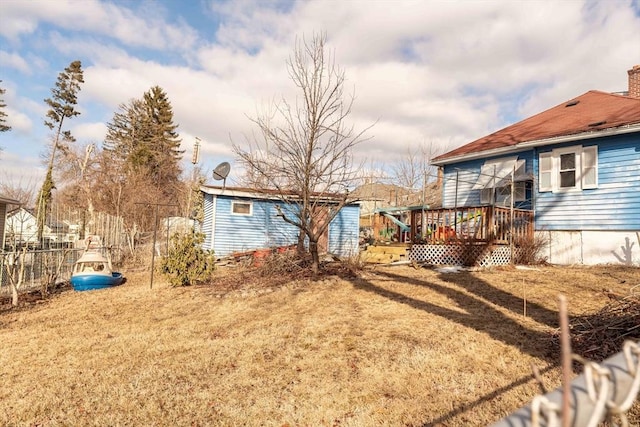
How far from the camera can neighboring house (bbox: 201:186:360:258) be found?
53.5 ft

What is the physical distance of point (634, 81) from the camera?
49.3 feet

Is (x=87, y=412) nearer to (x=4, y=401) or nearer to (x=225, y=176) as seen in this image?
(x=4, y=401)

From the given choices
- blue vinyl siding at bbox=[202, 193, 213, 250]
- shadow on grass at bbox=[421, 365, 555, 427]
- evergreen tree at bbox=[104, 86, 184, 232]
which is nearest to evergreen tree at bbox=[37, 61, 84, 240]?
evergreen tree at bbox=[104, 86, 184, 232]

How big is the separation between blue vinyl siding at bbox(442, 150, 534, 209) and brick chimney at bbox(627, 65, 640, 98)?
5.64m

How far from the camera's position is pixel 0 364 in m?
4.78

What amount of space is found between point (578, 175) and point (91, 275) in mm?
14377

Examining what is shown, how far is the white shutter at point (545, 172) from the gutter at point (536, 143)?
45cm

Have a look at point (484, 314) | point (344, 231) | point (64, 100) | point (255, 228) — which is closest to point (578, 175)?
point (484, 314)

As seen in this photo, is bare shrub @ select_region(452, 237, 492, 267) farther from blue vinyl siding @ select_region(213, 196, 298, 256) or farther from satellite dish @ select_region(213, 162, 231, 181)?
satellite dish @ select_region(213, 162, 231, 181)

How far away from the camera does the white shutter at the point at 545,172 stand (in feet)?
41.9

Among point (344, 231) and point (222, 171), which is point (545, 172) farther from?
point (222, 171)

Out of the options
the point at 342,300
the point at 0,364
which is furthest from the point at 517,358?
the point at 0,364

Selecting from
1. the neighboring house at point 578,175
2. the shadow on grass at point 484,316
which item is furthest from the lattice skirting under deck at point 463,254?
the shadow on grass at point 484,316

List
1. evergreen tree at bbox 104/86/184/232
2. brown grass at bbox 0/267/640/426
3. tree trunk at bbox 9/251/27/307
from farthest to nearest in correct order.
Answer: evergreen tree at bbox 104/86/184/232 → tree trunk at bbox 9/251/27/307 → brown grass at bbox 0/267/640/426
